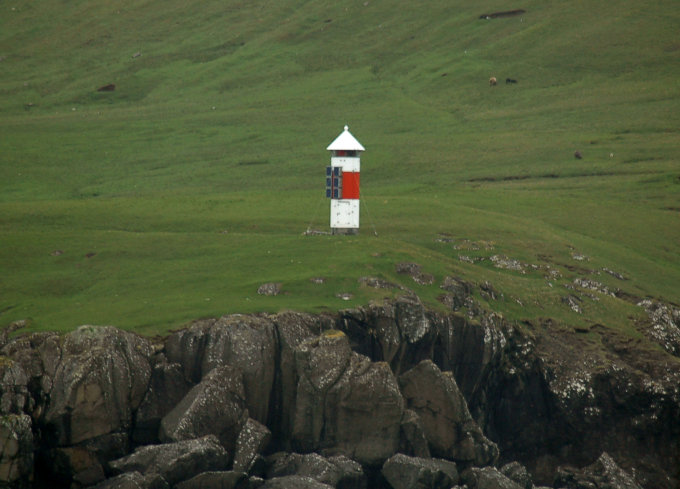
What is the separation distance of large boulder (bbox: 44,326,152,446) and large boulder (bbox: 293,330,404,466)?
7.43 metres

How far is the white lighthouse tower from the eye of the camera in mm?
68438

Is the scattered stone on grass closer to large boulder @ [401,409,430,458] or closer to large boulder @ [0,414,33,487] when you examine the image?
large boulder @ [401,409,430,458]

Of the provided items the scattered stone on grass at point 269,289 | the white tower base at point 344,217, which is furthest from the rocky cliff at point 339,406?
the white tower base at point 344,217

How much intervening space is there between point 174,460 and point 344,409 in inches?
351

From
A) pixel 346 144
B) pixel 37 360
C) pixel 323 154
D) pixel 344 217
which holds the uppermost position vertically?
pixel 346 144

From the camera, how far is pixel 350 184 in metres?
68.8

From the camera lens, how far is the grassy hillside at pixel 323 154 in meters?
63.5

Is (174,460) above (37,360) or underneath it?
underneath

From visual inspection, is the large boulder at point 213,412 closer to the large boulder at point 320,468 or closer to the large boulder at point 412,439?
the large boulder at point 320,468

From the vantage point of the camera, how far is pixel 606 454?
56594 mm

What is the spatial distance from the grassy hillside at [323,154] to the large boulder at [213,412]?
13.3 ft

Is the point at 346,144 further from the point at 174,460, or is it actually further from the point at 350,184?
the point at 174,460

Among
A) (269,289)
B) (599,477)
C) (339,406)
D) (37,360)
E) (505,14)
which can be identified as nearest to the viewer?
(37,360)

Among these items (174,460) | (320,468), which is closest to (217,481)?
(174,460)
